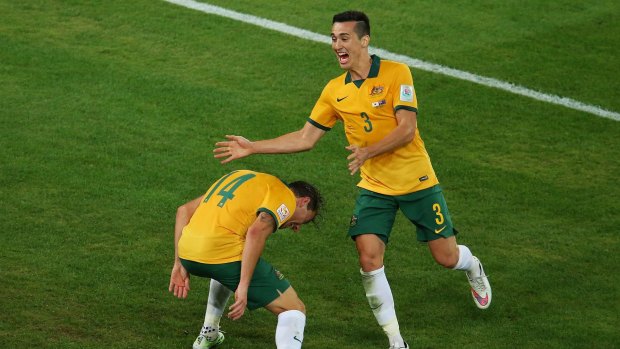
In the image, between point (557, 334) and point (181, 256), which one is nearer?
point (181, 256)

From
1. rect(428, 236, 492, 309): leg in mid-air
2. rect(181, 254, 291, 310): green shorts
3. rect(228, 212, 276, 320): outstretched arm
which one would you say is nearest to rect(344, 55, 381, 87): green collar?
rect(428, 236, 492, 309): leg in mid-air

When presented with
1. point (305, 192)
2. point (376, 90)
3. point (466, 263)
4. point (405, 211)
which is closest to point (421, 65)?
point (466, 263)

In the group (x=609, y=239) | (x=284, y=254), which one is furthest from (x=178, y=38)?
(x=609, y=239)

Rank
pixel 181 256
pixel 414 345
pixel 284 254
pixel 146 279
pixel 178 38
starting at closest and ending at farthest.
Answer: pixel 181 256
pixel 414 345
pixel 146 279
pixel 284 254
pixel 178 38

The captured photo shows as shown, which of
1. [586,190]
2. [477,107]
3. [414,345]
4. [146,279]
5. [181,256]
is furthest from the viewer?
[477,107]

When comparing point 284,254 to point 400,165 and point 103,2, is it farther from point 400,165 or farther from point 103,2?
point 103,2

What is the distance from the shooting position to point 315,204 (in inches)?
330

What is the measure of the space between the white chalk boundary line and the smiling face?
15.9ft

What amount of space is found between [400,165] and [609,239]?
2660mm

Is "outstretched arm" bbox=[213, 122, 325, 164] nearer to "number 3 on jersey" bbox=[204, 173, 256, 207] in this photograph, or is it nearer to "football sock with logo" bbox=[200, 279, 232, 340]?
"number 3 on jersey" bbox=[204, 173, 256, 207]

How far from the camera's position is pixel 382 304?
8.91 metres

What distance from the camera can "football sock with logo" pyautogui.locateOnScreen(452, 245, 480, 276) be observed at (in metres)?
9.48

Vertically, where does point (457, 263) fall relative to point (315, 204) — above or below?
below

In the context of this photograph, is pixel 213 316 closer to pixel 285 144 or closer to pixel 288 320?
pixel 288 320
